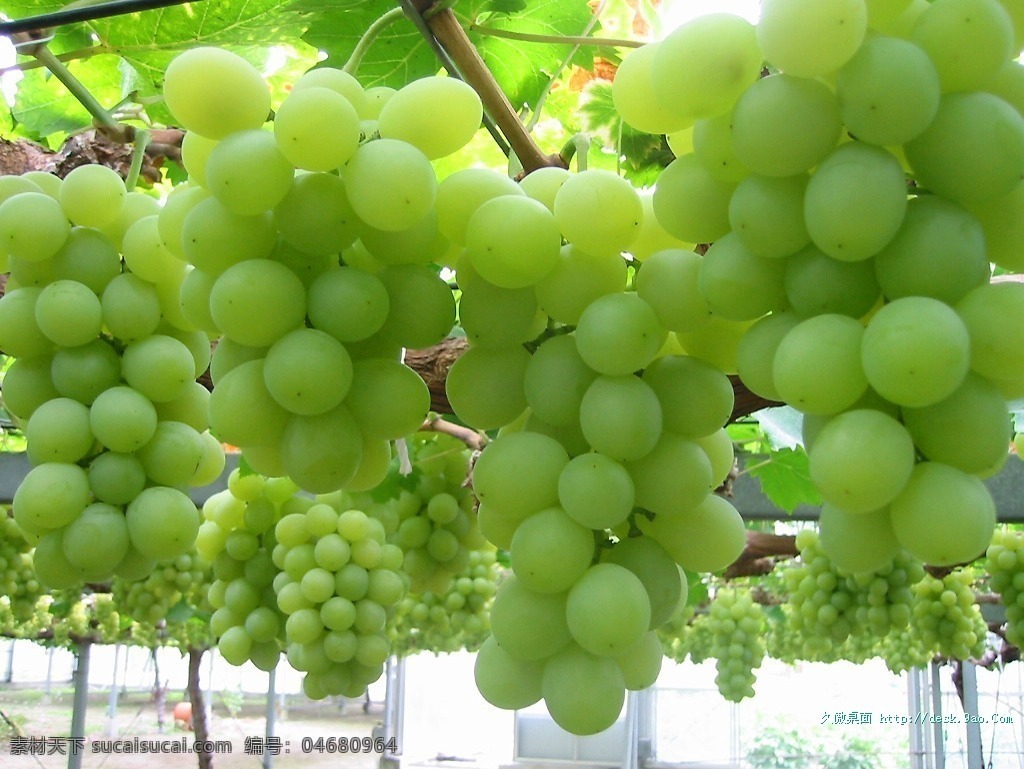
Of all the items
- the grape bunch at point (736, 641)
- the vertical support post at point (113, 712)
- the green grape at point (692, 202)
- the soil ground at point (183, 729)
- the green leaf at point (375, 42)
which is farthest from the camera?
the vertical support post at point (113, 712)

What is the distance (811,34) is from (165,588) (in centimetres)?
259

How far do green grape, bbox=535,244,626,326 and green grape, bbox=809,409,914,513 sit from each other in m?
0.19

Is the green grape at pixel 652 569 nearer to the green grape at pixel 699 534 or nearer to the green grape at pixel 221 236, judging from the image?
the green grape at pixel 699 534

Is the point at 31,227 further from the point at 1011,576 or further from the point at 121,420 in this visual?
the point at 1011,576

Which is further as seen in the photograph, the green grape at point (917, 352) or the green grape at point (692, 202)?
the green grape at point (692, 202)

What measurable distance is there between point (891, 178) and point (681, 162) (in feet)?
0.44

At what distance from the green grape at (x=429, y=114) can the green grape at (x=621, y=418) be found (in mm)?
187

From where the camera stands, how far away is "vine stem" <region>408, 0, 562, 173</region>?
67cm

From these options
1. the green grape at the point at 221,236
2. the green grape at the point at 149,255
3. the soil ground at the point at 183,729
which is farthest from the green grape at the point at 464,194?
the soil ground at the point at 183,729

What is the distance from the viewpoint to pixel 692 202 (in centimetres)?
49

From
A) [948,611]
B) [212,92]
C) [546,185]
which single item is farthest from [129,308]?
[948,611]

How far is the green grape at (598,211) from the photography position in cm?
51

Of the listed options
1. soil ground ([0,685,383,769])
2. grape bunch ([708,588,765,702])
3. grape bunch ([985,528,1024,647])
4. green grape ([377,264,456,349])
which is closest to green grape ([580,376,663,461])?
A: green grape ([377,264,456,349])

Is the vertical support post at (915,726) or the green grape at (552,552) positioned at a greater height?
the green grape at (552,552)
